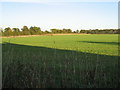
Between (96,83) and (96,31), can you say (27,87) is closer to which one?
(96,83)

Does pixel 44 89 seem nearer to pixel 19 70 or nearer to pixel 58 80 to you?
pixel 58 80

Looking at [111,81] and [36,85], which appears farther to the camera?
[111,81]

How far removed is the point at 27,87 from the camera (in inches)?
88.8

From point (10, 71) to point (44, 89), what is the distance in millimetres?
1027

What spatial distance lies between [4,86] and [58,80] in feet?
3.08

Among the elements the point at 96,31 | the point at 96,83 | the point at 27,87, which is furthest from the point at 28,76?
the point at 96,31

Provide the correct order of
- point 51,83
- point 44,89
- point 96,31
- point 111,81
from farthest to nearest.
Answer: point 96,31
point 111,81
point 51,83
point 44,89

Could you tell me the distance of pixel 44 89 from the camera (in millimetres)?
2180

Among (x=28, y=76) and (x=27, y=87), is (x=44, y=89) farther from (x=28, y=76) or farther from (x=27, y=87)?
(x=28, y=76)

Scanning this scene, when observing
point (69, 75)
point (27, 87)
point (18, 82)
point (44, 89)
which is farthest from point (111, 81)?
point (18, 82)

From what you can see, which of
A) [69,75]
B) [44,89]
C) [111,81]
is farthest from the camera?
[69,75]

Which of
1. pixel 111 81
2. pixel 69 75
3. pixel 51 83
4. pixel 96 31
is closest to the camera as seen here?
pixel 51 83

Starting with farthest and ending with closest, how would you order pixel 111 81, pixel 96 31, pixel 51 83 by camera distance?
pixel 96 31 → pixel 111 81 → pixel 51 83

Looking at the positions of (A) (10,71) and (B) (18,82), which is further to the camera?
(A) (10,71)
